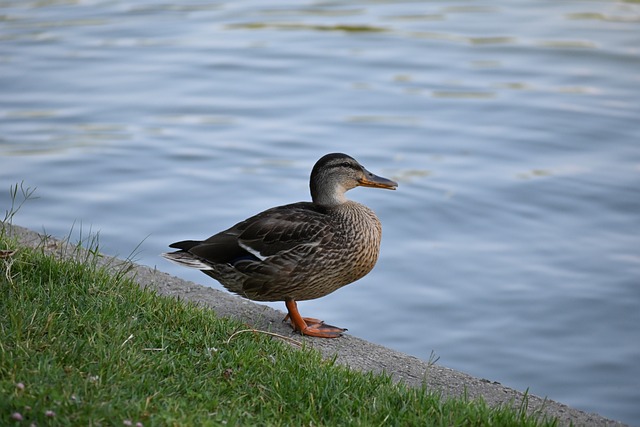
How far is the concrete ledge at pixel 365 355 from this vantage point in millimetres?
5117

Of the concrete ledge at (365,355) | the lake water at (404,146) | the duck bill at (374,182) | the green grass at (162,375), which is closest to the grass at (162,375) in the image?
the green grass at (162,375)

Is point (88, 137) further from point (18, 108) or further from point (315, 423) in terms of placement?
point (315, 423)

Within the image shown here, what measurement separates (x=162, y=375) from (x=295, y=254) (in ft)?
5.14

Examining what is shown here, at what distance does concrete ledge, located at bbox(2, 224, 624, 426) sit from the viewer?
16.8ft

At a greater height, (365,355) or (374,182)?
(374,182)

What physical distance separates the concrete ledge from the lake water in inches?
33.1

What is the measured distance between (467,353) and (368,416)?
2.71 m

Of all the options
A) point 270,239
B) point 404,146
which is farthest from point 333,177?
point 404,146

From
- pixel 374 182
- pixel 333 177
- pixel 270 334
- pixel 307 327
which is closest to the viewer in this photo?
pixel 270 334

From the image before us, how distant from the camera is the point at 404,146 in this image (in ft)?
33.9

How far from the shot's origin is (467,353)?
695 cm

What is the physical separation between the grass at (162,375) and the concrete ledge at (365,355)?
28 cm

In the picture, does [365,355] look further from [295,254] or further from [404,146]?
[404,146]

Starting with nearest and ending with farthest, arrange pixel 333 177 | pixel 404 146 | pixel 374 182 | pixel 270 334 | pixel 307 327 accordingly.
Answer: pixel 270 334 → pixel 307 327 → pixel 333 177 → pixel 374 182 → pixel 404 146
